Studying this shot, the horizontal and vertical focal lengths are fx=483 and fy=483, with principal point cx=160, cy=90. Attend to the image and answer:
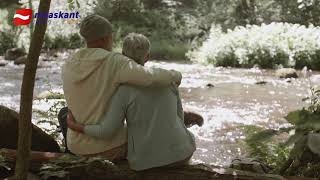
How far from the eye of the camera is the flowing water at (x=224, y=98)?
6.91m

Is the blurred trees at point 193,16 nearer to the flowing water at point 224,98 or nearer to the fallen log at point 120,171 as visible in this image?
the flowing water at point 224,98

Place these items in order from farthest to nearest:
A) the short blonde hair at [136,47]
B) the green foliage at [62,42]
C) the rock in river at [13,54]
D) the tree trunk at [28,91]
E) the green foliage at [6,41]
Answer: the green foliage at [62,42], the green foliage at [6,41], the rock in river at [13,54], the short blonde hair at [136,47], the tree trunk at [28,91]

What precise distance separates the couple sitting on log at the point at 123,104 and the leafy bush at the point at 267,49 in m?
13.3

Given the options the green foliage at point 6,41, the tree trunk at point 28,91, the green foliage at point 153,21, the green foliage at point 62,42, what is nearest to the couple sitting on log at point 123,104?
the tree trunk at point 28,91

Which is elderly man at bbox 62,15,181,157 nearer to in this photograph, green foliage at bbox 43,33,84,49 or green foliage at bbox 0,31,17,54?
green foliage at bbox 0,31,17,54

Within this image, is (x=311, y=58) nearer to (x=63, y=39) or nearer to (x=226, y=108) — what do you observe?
(x=226, y=108)

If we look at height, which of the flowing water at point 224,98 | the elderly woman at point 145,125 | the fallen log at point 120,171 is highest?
the elderly woman at point 145,125

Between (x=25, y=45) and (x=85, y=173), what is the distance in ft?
59.8

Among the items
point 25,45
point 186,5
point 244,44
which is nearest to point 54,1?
Result: point 25,45

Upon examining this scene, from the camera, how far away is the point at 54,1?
17.2 metres

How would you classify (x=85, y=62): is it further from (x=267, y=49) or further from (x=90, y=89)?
(x=267, y=49)

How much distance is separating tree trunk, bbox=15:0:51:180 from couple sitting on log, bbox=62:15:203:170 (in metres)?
0.57

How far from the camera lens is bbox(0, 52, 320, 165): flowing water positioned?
6.91 metres

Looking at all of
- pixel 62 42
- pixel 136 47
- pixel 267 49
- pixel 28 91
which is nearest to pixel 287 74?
pixel 267 49
